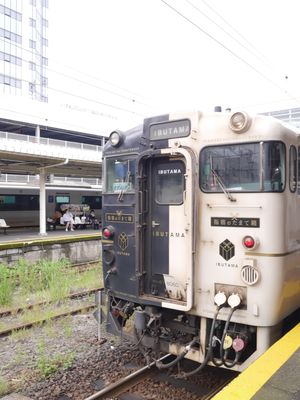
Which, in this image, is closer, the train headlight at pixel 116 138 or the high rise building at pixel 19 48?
the train headlight at pixel 116 138

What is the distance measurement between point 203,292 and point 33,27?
271ft

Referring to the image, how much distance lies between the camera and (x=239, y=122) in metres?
4.29

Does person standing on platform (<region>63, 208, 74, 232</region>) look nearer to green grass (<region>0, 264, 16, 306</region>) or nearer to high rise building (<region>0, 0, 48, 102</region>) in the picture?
green grass (<region>0, 264, 16, 306</region>)

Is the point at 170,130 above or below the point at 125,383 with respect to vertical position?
above

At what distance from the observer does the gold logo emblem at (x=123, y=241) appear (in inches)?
204

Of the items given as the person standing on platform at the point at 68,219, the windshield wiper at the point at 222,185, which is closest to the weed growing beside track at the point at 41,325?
the windshield wiper at the point at 222,185

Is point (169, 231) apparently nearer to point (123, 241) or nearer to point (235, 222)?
point (123, 241)

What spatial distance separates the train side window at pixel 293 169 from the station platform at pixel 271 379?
5.29 feet

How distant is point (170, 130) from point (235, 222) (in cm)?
131

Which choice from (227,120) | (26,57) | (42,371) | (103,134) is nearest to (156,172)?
(227,120)

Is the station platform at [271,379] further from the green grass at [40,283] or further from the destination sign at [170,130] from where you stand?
the green grass at [40,283]

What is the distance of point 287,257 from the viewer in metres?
4.31

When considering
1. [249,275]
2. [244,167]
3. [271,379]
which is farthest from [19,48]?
[271,379]

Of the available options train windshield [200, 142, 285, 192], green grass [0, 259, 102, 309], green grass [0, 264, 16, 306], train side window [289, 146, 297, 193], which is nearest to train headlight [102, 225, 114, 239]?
train windshield [200, 142, 285, 192]
